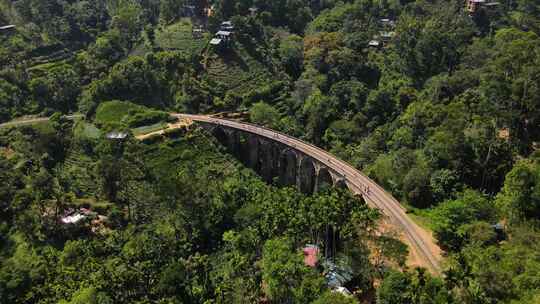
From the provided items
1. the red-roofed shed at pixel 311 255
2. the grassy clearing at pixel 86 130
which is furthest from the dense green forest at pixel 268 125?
the red-roofed shed at pixel 311 255

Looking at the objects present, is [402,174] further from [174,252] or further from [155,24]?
[155,24]

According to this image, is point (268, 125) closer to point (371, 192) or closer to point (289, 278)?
point (371, 192)

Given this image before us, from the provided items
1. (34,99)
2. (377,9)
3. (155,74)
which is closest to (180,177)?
(155,74)

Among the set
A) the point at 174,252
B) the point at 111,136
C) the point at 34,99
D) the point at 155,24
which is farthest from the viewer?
the point at 155,24

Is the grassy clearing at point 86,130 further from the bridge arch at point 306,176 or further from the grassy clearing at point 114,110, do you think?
the bridge arch at point 306,176

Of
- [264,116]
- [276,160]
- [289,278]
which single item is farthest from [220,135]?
[289,278]

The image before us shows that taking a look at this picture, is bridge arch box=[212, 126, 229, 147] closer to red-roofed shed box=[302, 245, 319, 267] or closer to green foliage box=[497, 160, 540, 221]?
red-roofed shed box=[302, 245, 319, 267]
